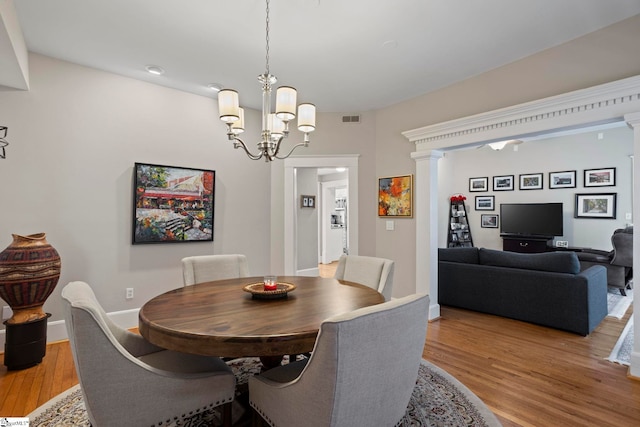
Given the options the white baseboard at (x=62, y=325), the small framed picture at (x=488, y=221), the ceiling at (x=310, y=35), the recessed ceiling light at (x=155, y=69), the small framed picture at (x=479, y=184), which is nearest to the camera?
the ceiling at (x=310, y=35)

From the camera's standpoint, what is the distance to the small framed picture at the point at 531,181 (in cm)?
670

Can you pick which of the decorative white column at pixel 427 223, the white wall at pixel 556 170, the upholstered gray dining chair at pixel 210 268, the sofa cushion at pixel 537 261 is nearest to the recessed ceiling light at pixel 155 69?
the upholstered gray dining chair at pixel 210 268

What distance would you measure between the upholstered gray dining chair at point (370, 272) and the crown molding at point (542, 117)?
5.74ft

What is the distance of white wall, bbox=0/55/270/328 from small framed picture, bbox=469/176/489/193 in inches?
230

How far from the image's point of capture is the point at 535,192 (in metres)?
6.74

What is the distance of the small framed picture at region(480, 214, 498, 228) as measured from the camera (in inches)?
284

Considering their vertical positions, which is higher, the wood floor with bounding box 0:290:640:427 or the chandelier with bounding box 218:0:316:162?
the chandelier with bounding box 218:0:316:162

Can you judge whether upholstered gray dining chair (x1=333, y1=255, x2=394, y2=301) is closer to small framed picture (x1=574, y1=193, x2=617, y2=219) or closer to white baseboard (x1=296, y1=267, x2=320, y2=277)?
white baseboard (x1=296, y1=267, x2=320, y2=277)

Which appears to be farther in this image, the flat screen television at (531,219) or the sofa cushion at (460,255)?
the flat screen television at (531,219)

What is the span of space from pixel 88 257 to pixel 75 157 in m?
0.97

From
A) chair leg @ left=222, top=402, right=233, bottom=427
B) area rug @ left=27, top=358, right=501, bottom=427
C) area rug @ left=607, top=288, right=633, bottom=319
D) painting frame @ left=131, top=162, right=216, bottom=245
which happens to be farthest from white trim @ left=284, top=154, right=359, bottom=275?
area rug @ left=607, top=288, right=633, bottom=319

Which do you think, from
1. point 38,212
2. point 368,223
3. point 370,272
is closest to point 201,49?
point 38,212

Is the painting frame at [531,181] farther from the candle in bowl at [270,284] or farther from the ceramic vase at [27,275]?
the ceramic vase at [27,275]

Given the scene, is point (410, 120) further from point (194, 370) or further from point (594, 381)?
point (194, 370)
